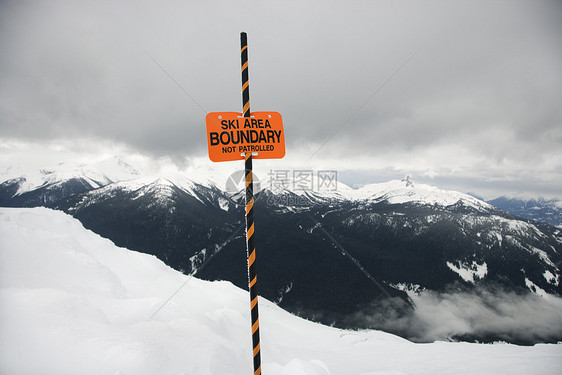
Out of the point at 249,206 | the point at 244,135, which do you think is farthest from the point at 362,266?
the point at 244,135

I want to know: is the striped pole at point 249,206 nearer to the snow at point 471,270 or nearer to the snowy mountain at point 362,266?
the snowy mountain at point 362,266

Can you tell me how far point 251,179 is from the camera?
452 cm

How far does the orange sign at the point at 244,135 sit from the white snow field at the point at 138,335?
4891 mm

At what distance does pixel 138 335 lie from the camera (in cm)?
557

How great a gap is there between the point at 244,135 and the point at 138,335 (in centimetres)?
582

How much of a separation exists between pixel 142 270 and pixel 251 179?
13559 mm

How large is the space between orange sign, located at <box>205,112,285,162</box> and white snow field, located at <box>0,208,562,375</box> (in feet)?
16.0

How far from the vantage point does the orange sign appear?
179 inches

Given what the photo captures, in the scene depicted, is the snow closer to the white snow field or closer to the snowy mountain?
the snowy mountain

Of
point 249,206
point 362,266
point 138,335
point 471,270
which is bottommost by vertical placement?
point 471,270

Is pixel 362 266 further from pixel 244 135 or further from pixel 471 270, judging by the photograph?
pixel 244 135

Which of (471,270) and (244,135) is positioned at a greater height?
(244,135)

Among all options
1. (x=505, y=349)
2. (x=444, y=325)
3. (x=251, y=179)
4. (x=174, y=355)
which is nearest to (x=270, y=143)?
(x=251, y=179)

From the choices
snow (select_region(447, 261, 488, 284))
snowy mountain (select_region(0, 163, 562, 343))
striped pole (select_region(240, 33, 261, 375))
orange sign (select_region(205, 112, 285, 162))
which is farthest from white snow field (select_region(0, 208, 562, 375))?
snow (select_region(447, 261, 488, 284))
